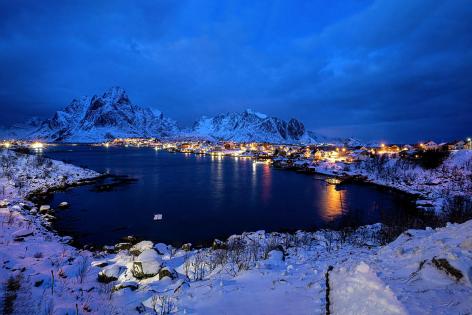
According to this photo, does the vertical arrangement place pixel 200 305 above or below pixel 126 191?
above

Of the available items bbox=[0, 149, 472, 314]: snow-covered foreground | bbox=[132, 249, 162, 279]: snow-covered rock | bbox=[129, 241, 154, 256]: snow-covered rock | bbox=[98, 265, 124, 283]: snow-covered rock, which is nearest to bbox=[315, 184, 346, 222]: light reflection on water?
bbox=[129, 241, 154, 256]: snow-covered rock

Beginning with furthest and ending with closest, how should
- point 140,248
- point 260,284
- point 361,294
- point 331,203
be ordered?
point 331,203
point 140,248
point 260,284
point 361,294

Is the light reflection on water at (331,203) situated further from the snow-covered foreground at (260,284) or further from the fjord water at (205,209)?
the snow-covered foreground at (260,284)

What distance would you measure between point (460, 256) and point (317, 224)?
960 inches

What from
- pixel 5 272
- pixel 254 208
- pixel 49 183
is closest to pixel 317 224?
pixel 254 208

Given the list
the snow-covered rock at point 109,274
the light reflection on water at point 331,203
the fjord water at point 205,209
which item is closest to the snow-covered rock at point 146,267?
the snow-covered rock at point 109,274

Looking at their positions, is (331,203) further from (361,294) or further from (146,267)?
(361,294)

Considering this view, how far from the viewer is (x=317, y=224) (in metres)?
30.5

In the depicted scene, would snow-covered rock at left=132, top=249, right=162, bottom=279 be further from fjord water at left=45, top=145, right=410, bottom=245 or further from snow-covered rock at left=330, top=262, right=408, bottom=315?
fjord water at left=45, top=145, right=410, bottom=245

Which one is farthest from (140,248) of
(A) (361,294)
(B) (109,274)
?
(A) (361,294)

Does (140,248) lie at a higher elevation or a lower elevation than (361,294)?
lower

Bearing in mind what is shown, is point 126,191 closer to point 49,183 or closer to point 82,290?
point 49,183

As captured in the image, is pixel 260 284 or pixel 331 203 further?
pixel 331 203

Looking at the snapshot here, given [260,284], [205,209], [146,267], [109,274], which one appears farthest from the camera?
[205,209]
